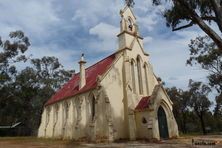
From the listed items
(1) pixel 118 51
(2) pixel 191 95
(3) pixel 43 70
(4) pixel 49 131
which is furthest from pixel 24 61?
(2) pixel 191 95

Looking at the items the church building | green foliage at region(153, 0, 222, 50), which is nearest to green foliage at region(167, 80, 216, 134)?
the church building

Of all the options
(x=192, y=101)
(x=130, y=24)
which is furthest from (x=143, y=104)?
(x=192, y=101)

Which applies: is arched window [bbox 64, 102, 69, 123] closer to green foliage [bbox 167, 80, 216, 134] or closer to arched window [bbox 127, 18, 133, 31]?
arched window [bbox 127, 18, 133, 31]

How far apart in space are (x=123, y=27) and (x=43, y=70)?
30.9m

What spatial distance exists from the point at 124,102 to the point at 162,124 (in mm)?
4812

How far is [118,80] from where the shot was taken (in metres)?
28.8

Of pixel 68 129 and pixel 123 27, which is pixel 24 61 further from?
pixel 123 27

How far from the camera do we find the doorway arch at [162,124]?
27188mm

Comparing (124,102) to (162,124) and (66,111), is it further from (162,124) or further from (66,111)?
(66,111)

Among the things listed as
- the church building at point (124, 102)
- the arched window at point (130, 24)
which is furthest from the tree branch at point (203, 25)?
the arched window at point (130, 24)

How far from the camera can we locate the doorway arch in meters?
27.2

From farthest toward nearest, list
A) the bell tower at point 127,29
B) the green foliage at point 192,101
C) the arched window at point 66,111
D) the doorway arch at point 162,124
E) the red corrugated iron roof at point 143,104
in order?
the green foliage at point 192,101 → the arched window at point 66,111 → the bell tower at point 127,29 → the doorway arch at point 162,124 → the red corrugated iron roof at point 143,104

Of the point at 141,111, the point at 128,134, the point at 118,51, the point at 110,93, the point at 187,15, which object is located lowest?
the point at 128,134

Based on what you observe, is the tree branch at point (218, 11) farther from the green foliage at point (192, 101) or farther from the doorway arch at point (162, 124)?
the green foliage at point (192, 101)
